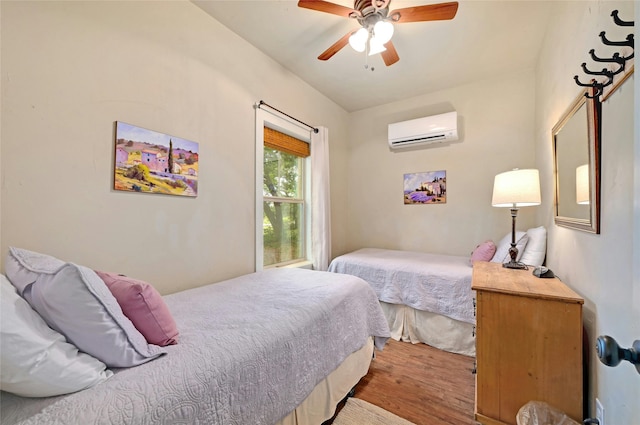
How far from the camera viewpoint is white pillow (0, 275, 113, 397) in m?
0.63

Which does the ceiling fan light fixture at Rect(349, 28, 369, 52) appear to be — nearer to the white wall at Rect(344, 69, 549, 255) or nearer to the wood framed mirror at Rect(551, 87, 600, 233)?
the wood framed mirror at Rect(551, 87, 600, 233)

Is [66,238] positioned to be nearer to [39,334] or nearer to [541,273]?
[39,334]

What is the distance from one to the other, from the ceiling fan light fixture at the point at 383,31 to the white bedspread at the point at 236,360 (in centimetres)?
177

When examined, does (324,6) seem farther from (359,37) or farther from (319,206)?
(319,206)

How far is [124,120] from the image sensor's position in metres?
1.56

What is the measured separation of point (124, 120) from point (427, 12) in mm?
2059

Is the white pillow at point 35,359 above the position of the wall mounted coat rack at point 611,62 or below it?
below

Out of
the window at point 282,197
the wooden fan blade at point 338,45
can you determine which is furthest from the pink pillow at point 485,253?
the wooden fan blade at point 338,45

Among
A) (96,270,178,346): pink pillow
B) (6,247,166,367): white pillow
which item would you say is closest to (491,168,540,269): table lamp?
(96,270,178,346): pink pillow

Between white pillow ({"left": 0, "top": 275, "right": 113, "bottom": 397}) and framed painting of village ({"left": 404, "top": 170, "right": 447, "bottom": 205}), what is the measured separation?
3439 millimetres

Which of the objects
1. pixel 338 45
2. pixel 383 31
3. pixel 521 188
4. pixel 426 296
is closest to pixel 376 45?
pixel 383 31

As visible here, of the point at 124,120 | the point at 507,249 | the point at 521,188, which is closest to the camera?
the point at 124,120

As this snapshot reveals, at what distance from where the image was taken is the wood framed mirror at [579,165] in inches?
45.2

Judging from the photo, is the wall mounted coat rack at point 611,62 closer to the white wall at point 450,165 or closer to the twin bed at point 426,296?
the twin bed at point 426,296
